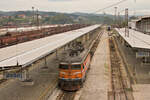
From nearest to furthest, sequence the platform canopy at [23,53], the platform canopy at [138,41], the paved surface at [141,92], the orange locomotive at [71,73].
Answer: the platform canopy at [23,53], the paved surface at [141,92], the orange locomotive at [71,73], the platform canopy at [138,41]

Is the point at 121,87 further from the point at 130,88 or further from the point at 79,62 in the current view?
the point at 79,62

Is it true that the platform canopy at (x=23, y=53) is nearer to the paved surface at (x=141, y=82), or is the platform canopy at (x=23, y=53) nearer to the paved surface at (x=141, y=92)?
the paved surface at (x=141, y=92)

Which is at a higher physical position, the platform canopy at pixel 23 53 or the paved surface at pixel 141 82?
the platform canopy at pixel 23 53

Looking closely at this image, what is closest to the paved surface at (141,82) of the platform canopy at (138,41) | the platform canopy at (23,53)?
the platform canopy at (138,41)

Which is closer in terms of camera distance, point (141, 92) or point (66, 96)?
point (66, 96)

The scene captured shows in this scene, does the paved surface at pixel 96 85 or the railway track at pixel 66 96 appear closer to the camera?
the railway track at pixel 66 96

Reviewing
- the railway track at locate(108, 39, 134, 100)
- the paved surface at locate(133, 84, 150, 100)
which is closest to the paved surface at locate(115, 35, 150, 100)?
the paved surface at locate(133, 84, 150, 100)

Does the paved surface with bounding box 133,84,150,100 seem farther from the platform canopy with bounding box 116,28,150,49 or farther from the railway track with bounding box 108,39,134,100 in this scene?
the platform canopy with bounding box 116,28,150,49

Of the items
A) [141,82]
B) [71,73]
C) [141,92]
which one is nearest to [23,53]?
[71,73]

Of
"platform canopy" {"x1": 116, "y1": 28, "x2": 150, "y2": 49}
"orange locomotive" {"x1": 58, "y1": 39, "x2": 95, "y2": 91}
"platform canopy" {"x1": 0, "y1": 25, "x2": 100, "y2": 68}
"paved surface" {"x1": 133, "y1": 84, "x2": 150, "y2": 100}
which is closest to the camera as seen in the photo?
"platform canopy" {"x1": 0, "y1": 25, "x2": 100, "y2": 68}

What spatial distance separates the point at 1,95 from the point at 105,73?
10.4 meters

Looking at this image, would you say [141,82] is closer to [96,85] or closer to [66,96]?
[96,85]

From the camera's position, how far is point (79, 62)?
1397cm

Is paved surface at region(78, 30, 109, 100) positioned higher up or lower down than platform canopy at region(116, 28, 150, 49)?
lower down
